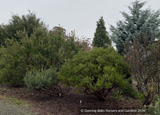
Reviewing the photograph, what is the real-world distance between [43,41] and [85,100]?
361 cm

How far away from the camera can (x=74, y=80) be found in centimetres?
462

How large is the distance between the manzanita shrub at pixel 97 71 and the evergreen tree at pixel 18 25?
9.81 metres

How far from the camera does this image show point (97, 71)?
4.42m

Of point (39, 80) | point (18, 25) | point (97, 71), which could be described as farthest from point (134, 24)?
point (18, 25)

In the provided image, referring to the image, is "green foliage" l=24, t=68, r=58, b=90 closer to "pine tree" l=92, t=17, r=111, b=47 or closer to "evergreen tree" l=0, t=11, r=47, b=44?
"evergreen tree" l=0, t=11, r=47, b=44

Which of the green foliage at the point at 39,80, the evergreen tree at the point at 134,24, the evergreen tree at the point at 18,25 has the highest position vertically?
the evergreen tree at the point at 18,25

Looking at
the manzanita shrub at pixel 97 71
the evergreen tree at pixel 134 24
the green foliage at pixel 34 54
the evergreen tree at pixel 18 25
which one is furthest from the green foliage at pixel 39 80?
the evergreen tree at pixel 18 25

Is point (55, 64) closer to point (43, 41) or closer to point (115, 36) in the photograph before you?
point (43, 41)

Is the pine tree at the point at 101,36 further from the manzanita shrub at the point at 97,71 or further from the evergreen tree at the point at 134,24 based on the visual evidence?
the manzanita shrub at the point at 97,71

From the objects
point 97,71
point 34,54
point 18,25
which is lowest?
point 97,71

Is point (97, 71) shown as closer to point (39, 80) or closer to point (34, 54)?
point (39, 80)

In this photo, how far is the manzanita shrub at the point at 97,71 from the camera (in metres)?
4.19

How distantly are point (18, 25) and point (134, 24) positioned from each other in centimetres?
1057

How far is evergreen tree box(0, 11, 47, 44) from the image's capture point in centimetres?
1300
